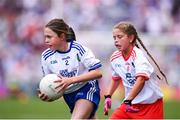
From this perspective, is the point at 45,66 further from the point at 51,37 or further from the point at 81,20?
the point at 81,20

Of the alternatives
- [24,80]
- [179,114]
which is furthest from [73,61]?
[24,80]

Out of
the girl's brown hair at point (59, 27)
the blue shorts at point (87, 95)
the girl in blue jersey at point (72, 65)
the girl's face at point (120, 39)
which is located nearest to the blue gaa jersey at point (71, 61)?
the girl in blue jersey at point (72, 65)

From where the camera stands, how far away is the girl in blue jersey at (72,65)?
9.44 metres

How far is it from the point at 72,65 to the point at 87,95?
43 centimetres

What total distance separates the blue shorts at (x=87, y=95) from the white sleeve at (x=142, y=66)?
2.30 feet

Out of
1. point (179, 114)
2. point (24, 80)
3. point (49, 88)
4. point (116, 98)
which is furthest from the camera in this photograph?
point (24, 80)

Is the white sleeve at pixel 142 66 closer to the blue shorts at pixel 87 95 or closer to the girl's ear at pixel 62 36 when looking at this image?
the blue shorts at pixel 87 95

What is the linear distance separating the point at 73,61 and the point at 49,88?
472mm

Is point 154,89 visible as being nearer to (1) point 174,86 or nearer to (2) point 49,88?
(2) point 49,88

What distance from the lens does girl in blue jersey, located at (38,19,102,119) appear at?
944 centimetres

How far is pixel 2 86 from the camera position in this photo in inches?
865

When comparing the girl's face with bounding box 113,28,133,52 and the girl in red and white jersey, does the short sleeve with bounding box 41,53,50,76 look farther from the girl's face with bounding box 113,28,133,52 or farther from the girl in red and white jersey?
the girl's face with bounding box 113,28,133,52

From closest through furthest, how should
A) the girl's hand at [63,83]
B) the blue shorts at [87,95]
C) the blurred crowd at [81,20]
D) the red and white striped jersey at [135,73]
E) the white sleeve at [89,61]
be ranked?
1. the girl's hand at [63,83]
2. the red and white striped jersey at [135,73]
3. the white sleeve at [89,61]
4. the blue shorts at [87,95]
5. the blurred crowd at [81,20]

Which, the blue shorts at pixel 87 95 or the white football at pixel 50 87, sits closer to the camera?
the white football at pixel 50 87
